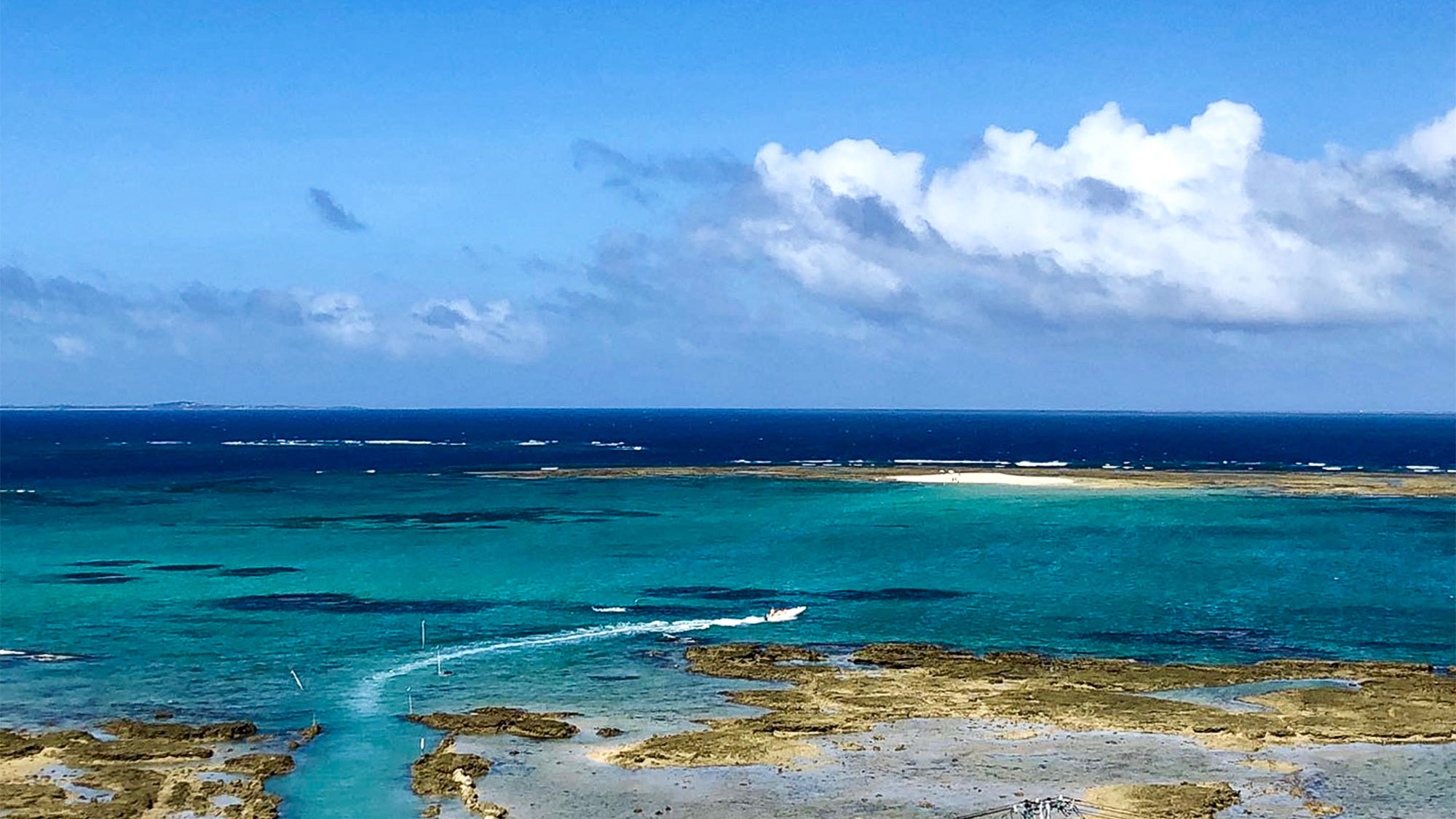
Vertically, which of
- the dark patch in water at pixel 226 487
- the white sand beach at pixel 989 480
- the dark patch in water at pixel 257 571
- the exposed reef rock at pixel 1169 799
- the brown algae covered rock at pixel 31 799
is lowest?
the brown algae covered rock at pixel 31 799

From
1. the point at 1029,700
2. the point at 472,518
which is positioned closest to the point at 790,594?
the point at 1029,700

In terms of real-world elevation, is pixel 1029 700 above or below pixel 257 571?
below

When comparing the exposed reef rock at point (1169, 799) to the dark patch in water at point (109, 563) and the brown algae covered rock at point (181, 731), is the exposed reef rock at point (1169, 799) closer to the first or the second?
the brown algae covered rock at point (181, 731)

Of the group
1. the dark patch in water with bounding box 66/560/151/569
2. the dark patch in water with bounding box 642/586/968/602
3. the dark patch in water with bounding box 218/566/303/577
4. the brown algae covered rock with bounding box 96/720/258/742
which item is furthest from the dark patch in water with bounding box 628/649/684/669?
the dark patch in water with bounding box 66/560/151/569

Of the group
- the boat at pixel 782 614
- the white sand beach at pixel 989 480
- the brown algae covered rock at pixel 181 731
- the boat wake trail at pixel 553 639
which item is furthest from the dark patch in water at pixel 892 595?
the white sand beach at pixel 989 480

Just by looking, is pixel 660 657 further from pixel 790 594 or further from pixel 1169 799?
pixel 1169 799

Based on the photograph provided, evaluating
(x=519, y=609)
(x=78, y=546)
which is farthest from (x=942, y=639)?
(x=78, y=546)

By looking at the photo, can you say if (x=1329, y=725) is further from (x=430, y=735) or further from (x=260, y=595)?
(x=260, y=595)
